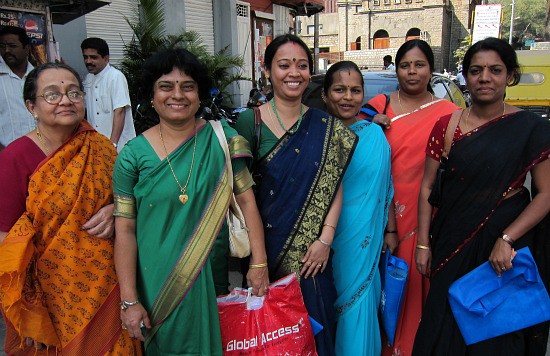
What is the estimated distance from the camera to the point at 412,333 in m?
2.44

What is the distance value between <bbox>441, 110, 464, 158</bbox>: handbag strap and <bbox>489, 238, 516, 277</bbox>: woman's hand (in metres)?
0.45

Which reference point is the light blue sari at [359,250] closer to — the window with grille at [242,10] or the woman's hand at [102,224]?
the woman's hand at [102,224]

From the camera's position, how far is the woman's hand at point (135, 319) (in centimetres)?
172

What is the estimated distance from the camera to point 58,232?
5.60ft

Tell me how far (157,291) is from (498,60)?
1.74 m

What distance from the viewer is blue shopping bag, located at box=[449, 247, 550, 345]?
1.91 m

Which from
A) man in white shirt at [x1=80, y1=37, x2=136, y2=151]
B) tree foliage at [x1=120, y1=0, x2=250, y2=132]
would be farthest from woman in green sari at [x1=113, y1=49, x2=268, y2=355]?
tree foliage at [x1=120, y1=0, x2=250, y2=132]

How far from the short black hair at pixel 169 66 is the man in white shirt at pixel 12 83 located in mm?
2280

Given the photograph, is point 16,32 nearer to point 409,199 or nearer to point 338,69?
point 338,69

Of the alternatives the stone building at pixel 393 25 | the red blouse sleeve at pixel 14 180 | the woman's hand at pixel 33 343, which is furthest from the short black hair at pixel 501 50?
the stone building at pixel 393 25

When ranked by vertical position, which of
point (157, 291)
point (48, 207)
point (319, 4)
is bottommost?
point (157, 291)

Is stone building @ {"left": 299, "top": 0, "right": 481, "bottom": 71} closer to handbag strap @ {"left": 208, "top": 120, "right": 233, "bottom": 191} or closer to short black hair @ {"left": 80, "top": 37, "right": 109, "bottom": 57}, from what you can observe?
short black hair @ {"left": 80, "top": 37, "right": 109, "bottom": 57}

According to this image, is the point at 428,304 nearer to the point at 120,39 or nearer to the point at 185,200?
the point at 185,200

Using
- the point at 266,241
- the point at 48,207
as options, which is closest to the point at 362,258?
the point at 266,241
